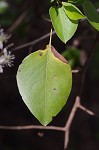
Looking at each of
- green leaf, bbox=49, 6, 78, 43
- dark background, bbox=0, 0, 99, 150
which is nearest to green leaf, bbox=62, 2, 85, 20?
green leaf, bbox=49, 6, 78, 43

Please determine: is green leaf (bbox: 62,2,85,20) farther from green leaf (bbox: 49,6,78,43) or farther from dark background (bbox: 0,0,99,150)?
dark background (bbox: 0,0,99,150)

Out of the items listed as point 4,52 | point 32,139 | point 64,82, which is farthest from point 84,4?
point 32,139

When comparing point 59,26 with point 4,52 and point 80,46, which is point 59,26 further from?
point 80,46

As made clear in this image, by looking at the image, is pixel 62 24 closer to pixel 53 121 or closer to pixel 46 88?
pixel 46 88

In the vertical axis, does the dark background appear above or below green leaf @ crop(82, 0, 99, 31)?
below

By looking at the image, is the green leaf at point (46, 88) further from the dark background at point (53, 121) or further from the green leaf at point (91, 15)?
the dark background at point (53, 121)

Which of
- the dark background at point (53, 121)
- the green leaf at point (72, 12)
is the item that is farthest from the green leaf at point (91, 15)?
the dark background at point (53, 121)
